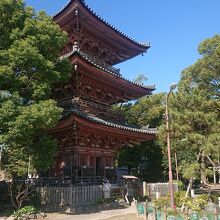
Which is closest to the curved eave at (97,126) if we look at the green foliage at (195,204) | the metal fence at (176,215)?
the metal fence at (176,215)

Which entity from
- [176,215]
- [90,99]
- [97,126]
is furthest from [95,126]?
[176,215]

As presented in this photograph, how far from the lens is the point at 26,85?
1764cm

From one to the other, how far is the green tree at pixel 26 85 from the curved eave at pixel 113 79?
3049mm

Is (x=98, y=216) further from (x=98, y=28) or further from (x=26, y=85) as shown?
(x=98, y=28)

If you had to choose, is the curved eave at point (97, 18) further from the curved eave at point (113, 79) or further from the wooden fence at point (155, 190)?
the wooden fence at point (155, 190)

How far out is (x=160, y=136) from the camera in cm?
1981

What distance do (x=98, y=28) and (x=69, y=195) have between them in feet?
48.1

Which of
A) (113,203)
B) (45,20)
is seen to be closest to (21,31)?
(45,20)

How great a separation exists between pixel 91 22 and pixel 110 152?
11.1 meters

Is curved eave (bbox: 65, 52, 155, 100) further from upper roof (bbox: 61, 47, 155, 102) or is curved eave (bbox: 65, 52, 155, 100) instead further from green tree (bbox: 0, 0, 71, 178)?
green tree (bbox: 0, 0, 71, 178)

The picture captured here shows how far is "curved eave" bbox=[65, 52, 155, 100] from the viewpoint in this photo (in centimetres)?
2197

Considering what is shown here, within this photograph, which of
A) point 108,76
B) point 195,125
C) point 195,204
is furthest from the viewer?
point 108,76

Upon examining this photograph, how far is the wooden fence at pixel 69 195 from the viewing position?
65.0 feet

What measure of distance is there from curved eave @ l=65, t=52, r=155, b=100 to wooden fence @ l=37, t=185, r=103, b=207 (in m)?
8.55
